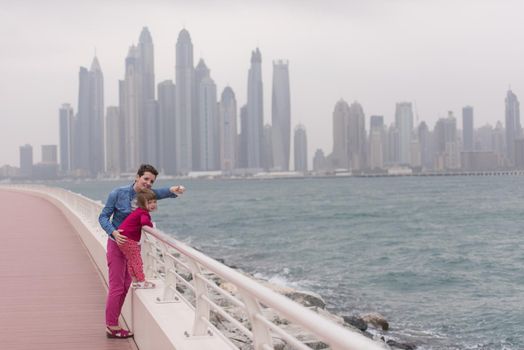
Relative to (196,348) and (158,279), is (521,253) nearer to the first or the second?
(158,279)

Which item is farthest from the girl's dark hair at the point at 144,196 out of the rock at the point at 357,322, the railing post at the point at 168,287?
the rock at the point at 357,322

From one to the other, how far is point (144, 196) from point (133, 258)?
29.7 inches

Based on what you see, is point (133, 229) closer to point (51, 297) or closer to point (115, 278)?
point (115, 278)

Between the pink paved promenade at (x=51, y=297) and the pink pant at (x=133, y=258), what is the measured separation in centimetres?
61

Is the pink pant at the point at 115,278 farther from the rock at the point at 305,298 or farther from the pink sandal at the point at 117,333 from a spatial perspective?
the rock at the point at 305,298

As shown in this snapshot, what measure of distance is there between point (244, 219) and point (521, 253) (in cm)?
2816

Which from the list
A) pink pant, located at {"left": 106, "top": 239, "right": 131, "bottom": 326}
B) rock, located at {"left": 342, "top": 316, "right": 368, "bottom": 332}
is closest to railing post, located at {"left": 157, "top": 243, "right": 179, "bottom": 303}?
pink pant, located at {"left": 106, "top": 239, "right": 131, "bottom": 326}

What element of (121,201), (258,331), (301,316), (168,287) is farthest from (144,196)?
(301,316)

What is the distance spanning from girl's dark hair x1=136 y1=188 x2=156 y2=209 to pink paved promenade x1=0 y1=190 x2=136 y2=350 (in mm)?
1379

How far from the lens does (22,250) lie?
47.2 feet

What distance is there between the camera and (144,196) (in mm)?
5707

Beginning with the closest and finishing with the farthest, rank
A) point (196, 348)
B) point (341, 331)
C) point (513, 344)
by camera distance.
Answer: point (341, 331) < point (196, 348) < point (513, 344)

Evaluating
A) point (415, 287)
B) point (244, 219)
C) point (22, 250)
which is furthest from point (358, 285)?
point (244, 219)

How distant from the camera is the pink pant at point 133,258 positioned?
19.8 ft
